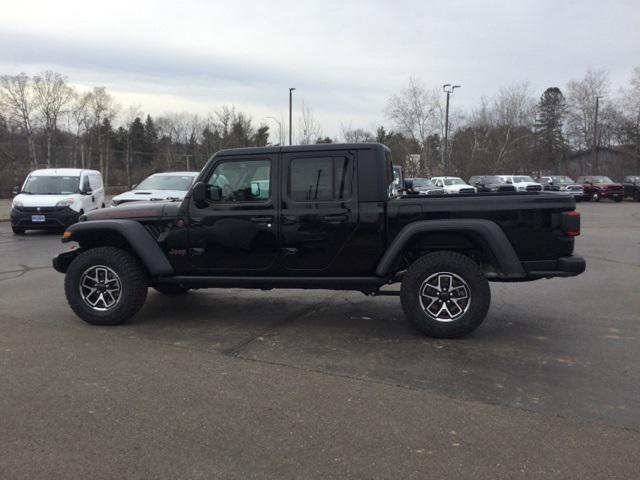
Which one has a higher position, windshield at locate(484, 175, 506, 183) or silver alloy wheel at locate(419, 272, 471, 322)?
windshield at locate(484, 175, 506, 183)

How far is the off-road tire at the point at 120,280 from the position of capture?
5.77 m

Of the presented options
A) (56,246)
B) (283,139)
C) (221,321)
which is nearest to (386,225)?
(221,321)

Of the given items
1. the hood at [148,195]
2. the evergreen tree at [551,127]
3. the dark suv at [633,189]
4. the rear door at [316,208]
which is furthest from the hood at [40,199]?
the evergreen tree at [551,127]


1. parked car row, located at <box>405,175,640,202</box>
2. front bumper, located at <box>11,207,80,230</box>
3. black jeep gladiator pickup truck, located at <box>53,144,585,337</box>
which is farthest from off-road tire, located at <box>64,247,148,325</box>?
parked car row, located at <box>405,175,640,202</box>

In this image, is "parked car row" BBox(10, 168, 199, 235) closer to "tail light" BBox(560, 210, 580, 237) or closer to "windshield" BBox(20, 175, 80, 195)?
"windshield" BBox(20, 175, 80, 195)

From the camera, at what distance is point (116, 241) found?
6035 millimetres

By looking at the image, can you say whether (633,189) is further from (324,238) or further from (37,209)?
(324,238)

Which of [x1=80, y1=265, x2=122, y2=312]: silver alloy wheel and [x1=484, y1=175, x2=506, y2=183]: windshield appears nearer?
[x1=80, y1=265, x2=122, y2=312]: silver alloy wheel

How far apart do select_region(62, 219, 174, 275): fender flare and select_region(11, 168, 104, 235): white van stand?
1050 cm

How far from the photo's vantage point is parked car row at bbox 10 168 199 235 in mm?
13938

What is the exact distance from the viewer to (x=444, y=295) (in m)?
5.30

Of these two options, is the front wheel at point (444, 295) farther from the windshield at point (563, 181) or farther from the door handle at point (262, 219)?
the windshield at point (563, 181)

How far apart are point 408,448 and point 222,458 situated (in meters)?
1.10

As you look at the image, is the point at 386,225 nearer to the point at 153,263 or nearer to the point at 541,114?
the point at 153,263
